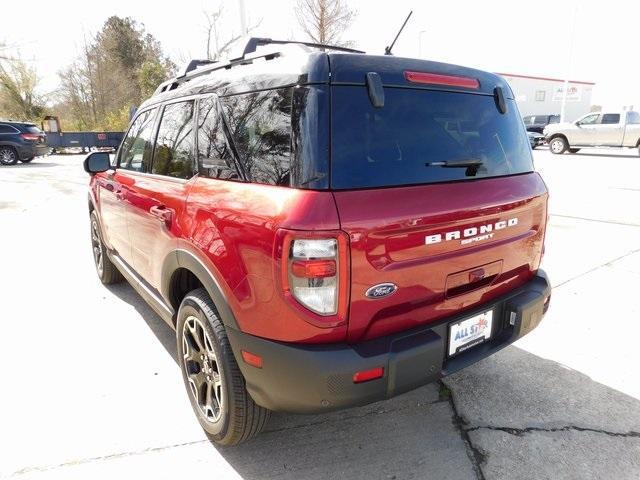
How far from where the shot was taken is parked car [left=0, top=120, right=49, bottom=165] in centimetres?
1838

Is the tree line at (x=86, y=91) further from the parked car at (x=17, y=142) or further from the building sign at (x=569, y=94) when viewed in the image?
the building sign at (x=569, y=94)

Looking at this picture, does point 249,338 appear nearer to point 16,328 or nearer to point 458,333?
point 458,333

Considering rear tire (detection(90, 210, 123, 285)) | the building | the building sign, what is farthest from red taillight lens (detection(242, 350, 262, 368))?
the building sign

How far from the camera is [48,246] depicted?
618 centimetres

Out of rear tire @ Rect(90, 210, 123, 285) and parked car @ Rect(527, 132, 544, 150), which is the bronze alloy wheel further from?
parked car @ Rect(527, 132, 544, 150)

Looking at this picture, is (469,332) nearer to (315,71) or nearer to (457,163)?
(457,163)

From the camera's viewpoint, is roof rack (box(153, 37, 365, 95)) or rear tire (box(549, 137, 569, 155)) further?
rear tire (box(549, 137, 569, 155))

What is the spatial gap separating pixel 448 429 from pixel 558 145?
2092 centimetres

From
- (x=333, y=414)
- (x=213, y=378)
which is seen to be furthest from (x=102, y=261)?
(x=333, y=414)

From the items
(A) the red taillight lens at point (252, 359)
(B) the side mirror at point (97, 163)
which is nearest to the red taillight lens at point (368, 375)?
(A) the red taillight lens at point (252, 359)

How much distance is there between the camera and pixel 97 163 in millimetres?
3732

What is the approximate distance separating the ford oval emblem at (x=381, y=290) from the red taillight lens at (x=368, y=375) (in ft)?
0.96

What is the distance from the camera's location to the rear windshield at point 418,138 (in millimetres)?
1741

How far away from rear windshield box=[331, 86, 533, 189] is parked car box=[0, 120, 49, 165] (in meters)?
21.5
